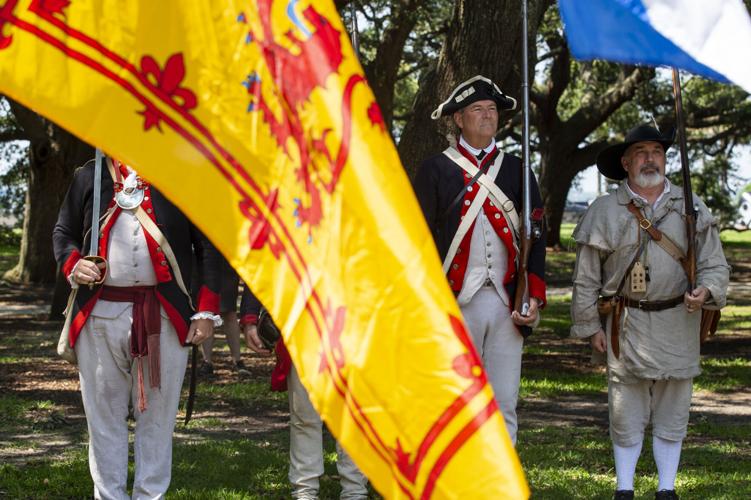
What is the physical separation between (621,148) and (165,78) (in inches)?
141

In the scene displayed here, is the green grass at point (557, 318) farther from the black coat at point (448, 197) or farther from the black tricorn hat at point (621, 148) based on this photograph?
the black coat at point (448, 197)

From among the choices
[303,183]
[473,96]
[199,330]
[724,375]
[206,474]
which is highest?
[473,96]

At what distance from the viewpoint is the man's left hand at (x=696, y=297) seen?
5961 mm

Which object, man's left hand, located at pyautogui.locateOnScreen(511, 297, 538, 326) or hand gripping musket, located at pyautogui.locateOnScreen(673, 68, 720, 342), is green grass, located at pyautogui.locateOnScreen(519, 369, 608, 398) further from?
man's left hand, located at pyautogui.locateOnScreen(511, 297, 538, 326)

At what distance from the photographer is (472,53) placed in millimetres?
9055

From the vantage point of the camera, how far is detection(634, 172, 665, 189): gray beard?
6066mm

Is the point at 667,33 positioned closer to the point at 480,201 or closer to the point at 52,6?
the point at 480,201

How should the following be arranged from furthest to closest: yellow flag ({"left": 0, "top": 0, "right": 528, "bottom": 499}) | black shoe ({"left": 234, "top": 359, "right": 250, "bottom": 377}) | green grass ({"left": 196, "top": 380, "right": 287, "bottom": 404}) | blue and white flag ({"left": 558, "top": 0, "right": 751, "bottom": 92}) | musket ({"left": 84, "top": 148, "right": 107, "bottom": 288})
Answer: black shoe ({"left": 234, "top": 359, "right": 250, "bottom": 377}), green grass ({"left": 196, "top": 380, "right": 287, "bottom": 404}), musket ({"left": 84, "top": 148, "right": 107, "bottom": 288}), blue and white flag ({"left": 558, "top": 0, "right": 751, "bottom": 92}), yellow flag ({"left": 0, "top": 0, "right": 528, "bottom": 499})

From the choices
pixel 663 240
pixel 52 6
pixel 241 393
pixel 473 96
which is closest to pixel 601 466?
pixel 663 240

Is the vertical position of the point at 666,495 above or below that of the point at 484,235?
below

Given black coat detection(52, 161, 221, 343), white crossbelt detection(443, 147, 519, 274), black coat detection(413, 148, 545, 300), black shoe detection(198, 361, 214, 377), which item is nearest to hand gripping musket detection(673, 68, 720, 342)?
black coat detection(413, 148, 545, 300)

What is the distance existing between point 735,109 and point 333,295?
22.8 m

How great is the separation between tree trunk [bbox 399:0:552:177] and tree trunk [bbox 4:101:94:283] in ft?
28.6

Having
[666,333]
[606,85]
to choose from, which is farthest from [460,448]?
[606,85]
